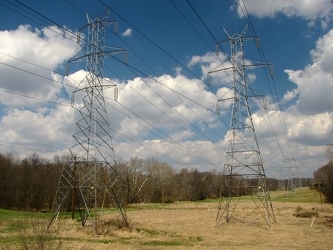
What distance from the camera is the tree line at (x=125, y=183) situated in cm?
5672

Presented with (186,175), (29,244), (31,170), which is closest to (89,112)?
(29,244)

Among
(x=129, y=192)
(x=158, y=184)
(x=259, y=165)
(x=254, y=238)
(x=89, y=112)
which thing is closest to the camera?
(x=254, y=238)

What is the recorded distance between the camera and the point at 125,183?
76.4 meters

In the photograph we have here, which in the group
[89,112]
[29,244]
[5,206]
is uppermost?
[89,112]

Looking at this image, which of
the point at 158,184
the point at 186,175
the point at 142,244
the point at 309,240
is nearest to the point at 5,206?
the point at 158,184

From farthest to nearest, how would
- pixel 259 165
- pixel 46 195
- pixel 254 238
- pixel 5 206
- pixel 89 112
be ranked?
pixel 46 195
pixel 5 206
pixel 259 165
pixel 89 112
pixel 254 238

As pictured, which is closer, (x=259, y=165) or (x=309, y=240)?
(x=309, y=240)

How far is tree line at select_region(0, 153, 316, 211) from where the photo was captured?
56.7 meters

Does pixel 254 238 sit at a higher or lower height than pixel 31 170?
lower

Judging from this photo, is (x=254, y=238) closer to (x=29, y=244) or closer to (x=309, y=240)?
(x=309, y=240)

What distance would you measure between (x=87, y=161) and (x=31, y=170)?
164 ft

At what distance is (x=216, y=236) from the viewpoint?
18.8 metres

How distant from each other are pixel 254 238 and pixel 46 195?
5131 centimetres

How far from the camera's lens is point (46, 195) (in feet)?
199
